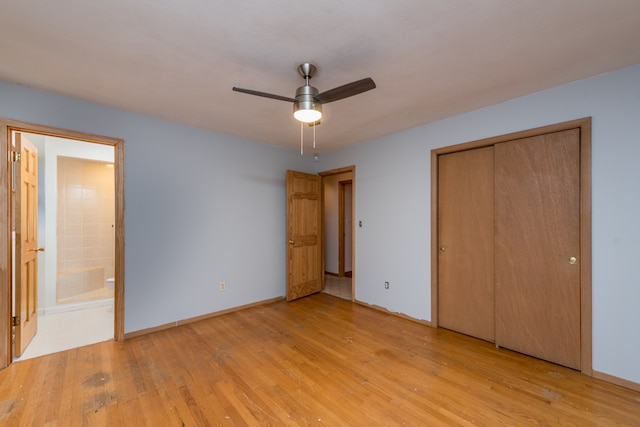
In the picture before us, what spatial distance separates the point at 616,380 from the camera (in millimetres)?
2094

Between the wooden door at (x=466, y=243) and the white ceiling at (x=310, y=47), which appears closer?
the white ceiling at (x=310, y=47)

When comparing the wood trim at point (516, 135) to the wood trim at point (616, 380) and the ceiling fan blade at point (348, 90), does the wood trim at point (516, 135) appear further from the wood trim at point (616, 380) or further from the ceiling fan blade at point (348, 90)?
the wood trim at point (616, 380)

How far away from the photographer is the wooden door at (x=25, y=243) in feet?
8.07

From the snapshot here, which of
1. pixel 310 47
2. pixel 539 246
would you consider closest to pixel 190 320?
pixel 310 47

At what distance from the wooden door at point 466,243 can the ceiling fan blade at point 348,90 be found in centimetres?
192

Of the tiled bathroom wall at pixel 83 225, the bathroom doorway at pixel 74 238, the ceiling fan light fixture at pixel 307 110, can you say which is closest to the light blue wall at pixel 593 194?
the ceiling fan light fixture at pixel 307 110

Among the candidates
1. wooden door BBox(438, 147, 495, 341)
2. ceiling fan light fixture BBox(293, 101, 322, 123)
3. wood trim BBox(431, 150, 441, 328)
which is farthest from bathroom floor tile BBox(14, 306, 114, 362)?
wooden door BBox(438, 147, 495, 341)

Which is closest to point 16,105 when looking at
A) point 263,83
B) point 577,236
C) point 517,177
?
point 263,83

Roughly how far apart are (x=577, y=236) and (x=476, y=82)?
5.27 ft

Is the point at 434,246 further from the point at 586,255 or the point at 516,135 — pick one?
the point at 516,135

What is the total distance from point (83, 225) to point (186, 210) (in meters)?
2.24

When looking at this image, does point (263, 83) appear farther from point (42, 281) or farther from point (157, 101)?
point (42, 281)

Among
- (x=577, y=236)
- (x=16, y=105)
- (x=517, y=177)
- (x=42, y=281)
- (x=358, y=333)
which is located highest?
(x=16, y=105)

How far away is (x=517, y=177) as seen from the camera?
8.59 feet
